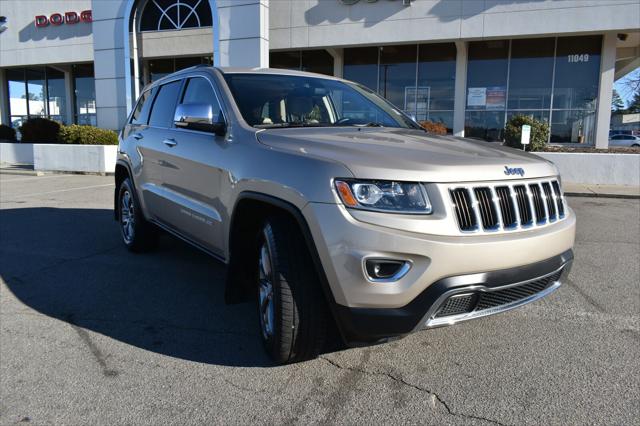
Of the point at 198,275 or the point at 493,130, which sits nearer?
the point at 198,275

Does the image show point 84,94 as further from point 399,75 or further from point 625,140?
point 625,140

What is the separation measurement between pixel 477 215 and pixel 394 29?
17542 millimetres

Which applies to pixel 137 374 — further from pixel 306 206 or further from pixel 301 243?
pixel 306 206

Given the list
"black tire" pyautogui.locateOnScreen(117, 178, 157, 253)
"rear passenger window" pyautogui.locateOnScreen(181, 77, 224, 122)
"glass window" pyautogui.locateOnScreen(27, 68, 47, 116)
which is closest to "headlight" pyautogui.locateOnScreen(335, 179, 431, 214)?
"rear passenger window" pyautogui.locateOnScreen(181, 77, 224, 122)

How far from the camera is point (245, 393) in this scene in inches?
111

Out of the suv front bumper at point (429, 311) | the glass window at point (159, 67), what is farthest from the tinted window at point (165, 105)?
the glass window at point (159, 67)

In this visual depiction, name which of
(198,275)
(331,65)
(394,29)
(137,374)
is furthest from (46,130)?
(137,374)

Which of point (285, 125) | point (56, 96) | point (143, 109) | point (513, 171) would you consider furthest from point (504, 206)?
point (56, 96)

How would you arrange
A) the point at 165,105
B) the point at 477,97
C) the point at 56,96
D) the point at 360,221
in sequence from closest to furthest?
the point at 360,221 → the point at 165,105 → the point at 477,97 → the point at 56,96

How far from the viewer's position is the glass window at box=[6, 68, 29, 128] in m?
29.0

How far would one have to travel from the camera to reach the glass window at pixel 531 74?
19188mm

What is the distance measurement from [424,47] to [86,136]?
42.8 feet

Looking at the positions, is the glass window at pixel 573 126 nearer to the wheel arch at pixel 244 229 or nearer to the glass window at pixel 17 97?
the wheel arch at pixel 244 229

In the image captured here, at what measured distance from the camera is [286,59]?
22.1 m
